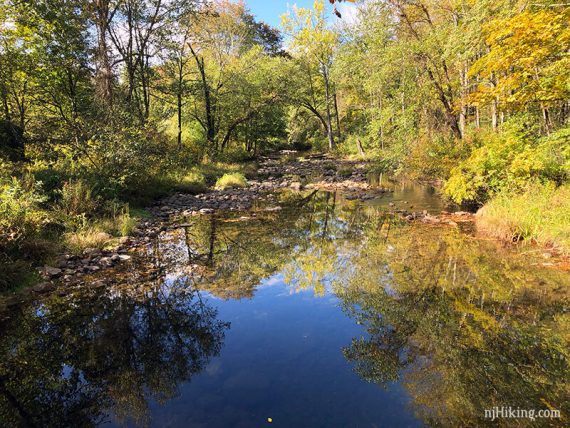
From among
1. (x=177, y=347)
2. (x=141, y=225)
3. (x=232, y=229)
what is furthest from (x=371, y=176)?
(x=177, y=347)

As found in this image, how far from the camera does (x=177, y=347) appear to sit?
499 centimetres

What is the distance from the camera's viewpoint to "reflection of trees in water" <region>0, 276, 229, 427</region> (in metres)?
3.82

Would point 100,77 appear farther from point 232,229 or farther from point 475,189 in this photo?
point 475,189

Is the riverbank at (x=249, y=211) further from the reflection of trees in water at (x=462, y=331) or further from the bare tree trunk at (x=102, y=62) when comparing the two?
the bare tree trunk at (x=102, y=62)

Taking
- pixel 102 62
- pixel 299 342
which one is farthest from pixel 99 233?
pixel 102 62

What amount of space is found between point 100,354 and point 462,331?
16.7 feet

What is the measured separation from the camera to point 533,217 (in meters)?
8.35

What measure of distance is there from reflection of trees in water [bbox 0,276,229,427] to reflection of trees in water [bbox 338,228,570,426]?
242cm

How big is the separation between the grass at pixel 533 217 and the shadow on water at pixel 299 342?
2.16 feet

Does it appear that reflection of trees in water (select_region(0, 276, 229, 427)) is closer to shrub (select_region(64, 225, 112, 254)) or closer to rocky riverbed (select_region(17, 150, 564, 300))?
rocky riverbed (select_region(17, 150, 564, 300))

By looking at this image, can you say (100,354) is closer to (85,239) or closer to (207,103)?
(85,239)

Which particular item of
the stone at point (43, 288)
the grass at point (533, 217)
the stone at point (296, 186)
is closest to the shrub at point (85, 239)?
the stone at point (43, 288)

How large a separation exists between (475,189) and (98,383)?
11.0 m

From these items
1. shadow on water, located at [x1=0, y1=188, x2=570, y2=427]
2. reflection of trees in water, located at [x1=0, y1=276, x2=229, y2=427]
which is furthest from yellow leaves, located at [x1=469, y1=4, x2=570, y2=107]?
reflection of trees in water, located at [x1=0, y1=276, x2=229, y2=427]
